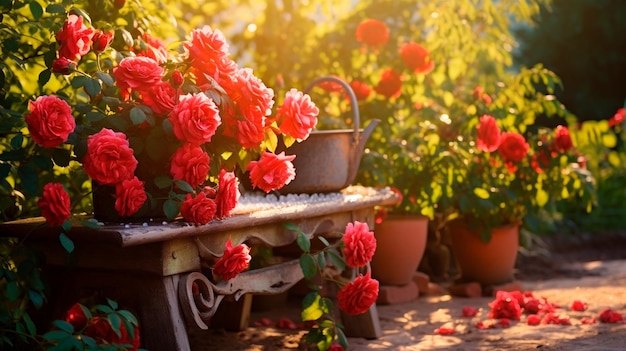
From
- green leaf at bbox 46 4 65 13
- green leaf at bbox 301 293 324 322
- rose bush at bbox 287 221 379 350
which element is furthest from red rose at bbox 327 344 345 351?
green leaf at bbox 46 4 65 13

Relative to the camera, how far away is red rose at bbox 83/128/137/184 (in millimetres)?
2629

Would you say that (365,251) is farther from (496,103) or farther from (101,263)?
(496,103)

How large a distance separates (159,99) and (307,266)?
2.68ft

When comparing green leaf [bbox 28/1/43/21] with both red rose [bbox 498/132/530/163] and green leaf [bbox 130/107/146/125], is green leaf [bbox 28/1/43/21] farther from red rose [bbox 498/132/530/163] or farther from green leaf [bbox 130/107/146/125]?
red rose [bbox 498/132/530/163]

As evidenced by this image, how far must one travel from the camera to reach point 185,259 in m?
2.86

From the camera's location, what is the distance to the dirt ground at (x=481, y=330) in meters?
3.76

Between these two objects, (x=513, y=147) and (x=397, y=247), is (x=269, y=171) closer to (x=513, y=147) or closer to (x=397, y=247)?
(x=397, y=247)

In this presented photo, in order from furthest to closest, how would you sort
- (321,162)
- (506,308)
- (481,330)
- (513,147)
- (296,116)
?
(513,147) < (506,308) < (481,330) < (321,162) < (296,116)

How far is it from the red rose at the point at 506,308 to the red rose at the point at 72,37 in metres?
2.38

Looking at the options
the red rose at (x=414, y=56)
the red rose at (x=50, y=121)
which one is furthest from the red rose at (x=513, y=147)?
the red rose at (x=50, y=121)

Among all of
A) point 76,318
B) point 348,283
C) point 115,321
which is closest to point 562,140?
point 348,283

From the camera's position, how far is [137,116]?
2732mm

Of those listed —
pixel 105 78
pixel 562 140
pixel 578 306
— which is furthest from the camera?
pixel 562 140

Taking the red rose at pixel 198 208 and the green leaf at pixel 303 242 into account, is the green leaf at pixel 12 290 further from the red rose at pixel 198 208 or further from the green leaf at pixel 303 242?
the green leaf at pixel 303 242
